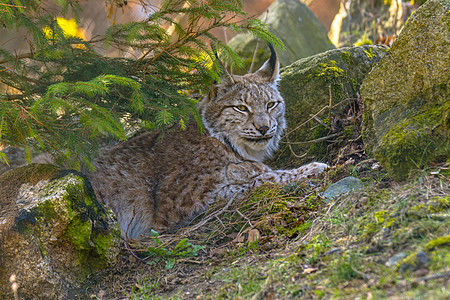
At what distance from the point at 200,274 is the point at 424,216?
1.70 metres

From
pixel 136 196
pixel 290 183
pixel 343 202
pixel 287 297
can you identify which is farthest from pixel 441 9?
pixel 136 196

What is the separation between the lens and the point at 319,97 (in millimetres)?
5488

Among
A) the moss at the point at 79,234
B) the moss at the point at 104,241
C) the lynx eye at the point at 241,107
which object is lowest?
the moss at the point at 104,241

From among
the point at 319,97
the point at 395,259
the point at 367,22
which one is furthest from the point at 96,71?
the point at 367,22

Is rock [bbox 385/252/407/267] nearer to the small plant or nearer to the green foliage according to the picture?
the small plant

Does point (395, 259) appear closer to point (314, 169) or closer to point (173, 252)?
point (173, 252)

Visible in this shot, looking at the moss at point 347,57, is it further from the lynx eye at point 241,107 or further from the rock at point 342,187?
the rock at point 342,187

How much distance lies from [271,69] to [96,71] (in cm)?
224

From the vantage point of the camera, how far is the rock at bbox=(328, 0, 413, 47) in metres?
8.73

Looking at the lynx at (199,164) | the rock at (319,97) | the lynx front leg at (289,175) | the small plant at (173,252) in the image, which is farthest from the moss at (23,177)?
the rock at (319,97)

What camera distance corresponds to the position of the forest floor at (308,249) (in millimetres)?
2223

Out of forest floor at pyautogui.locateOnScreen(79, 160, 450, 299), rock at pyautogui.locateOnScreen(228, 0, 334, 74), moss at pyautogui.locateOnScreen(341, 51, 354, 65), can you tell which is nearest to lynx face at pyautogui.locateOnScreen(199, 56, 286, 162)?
forest floor at pyautogui.locateOnScreen(79, 160, 450, 299)

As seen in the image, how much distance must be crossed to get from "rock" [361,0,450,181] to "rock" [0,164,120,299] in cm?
242

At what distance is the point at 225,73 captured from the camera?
16.0 feet
